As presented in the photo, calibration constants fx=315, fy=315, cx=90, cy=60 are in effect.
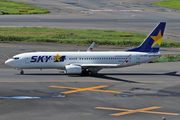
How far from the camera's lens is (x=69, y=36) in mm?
95750

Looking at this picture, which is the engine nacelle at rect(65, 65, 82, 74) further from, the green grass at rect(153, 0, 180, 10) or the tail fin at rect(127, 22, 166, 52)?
the green grass at rect(153, 0, 180, 10)

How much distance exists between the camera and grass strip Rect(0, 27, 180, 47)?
8992 centimetres

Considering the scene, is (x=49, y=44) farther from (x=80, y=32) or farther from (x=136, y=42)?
(x=136, y=42)

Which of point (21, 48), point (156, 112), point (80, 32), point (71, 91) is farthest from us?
point (80, 32)

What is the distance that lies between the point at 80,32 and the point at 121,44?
17.2 m

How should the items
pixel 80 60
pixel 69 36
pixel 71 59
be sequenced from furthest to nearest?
pixel 69 36 < pixel 80 60 < pixel 71 59

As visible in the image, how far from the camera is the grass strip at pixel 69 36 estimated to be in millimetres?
89919

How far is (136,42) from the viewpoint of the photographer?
89.1 m

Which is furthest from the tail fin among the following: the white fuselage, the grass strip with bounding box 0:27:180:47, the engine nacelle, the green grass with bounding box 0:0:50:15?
the green grass with bounding box 0:0:50:15

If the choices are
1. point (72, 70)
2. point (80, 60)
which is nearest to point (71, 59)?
point (80, 60)

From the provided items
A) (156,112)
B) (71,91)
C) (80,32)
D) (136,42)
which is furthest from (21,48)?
(156,112)

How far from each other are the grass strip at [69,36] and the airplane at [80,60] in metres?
30.1

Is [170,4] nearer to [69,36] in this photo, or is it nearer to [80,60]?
[69,36]

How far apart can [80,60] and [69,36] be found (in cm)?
3934
